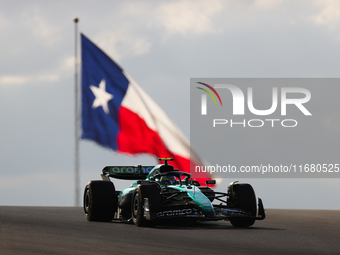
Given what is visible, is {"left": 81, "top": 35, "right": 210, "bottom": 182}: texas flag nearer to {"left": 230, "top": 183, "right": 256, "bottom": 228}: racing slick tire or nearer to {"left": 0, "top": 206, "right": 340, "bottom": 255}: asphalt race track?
{"left": 230, "top": 183, "right": 256, "bottom": 228}: racing slick tire

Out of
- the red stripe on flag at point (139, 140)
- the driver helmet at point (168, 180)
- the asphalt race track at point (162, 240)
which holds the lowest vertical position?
the asphalt race track at point (162, 240)

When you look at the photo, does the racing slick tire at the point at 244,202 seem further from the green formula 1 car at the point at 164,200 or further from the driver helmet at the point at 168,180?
the driver helmet at the point at 168,180

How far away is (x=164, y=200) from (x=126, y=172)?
11.9 feet

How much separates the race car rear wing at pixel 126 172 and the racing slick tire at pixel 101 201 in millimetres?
1340

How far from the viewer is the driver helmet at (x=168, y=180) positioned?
Answer: 15.3 m

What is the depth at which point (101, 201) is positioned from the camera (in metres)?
16.1

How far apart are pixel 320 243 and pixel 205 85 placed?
14.0 m

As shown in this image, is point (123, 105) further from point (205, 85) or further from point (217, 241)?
point (217, 241)

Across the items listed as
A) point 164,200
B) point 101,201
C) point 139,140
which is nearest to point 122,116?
point 139,140

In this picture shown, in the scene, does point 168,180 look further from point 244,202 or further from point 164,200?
point 244,202

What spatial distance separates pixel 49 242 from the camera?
32.3ft

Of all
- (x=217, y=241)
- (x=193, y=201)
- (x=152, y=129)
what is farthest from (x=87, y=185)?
(x=217, y=241)

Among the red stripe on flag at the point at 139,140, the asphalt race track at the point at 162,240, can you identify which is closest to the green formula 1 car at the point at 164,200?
the asphalt race track at the point at 162,240

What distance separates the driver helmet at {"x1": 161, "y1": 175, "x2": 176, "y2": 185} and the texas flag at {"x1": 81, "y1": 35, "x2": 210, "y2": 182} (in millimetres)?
4540
